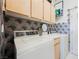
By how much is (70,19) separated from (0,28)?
11.7 ft

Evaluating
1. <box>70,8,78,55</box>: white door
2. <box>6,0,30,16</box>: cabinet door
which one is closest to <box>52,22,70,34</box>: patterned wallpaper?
<box>70,8,78,55</box>: white door

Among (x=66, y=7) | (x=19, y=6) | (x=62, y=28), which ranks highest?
(x=66, y=7)

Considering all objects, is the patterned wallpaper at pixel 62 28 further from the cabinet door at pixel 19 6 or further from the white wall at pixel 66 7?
the cabinet door at pixel 19 6

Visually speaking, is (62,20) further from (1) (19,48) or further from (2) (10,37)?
(1) (19,48)

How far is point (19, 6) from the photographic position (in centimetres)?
148

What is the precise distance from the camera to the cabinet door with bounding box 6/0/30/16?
1.26 meters

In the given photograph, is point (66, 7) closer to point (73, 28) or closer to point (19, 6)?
point (73, 28)

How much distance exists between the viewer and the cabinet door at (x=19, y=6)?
1.26m

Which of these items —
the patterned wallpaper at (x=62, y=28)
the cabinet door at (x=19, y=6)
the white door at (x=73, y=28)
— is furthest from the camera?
the patterned wallpaper at (x=62, y=28)

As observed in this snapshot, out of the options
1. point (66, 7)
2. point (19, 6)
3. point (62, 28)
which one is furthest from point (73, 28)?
point (19, 6)

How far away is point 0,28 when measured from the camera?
0.84 metres

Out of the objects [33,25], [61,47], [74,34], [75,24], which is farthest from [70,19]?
[33,25]

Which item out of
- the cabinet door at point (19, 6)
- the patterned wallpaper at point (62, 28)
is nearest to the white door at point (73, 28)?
the patterned wallpaper at point (62, 28)

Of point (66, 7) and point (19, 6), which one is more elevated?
point (66, 7)
